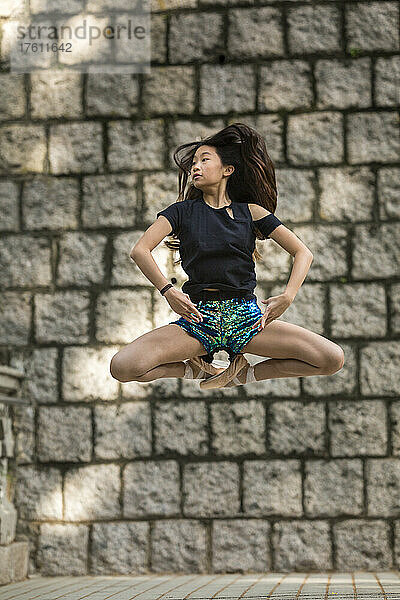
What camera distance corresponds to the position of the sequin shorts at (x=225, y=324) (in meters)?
3.12

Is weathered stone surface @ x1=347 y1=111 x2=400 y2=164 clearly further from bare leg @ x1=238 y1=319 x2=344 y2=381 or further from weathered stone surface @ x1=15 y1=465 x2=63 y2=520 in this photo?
bare leg @ x1=238 y1=319 x2=344 y2=381

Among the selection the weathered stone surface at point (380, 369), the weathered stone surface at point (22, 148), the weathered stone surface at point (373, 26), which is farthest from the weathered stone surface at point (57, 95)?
the weathered stone surface at point (380, 369)

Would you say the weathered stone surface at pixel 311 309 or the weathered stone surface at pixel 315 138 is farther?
the weathered stone surface at pixel 315 138

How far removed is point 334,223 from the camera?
676 cm

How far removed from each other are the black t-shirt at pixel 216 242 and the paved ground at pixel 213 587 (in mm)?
2648

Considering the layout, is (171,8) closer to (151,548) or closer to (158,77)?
(158,77)

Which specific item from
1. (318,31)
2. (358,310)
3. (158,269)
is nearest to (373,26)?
(318,31)

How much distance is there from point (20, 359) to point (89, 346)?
54 cm

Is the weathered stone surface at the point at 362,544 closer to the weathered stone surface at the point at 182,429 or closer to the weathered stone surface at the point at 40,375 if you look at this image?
the weathered stone surface at the point at 182,429

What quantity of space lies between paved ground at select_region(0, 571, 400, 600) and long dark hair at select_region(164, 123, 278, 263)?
2690 millimetres

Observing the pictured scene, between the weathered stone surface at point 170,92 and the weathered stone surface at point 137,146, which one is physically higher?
the weathered stone surface at point 170,92

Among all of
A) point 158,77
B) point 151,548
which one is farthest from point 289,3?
→ point 151,548

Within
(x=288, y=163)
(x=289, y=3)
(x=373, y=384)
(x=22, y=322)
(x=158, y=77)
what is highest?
(x=289, y=3)

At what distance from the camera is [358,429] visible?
6598 mm
